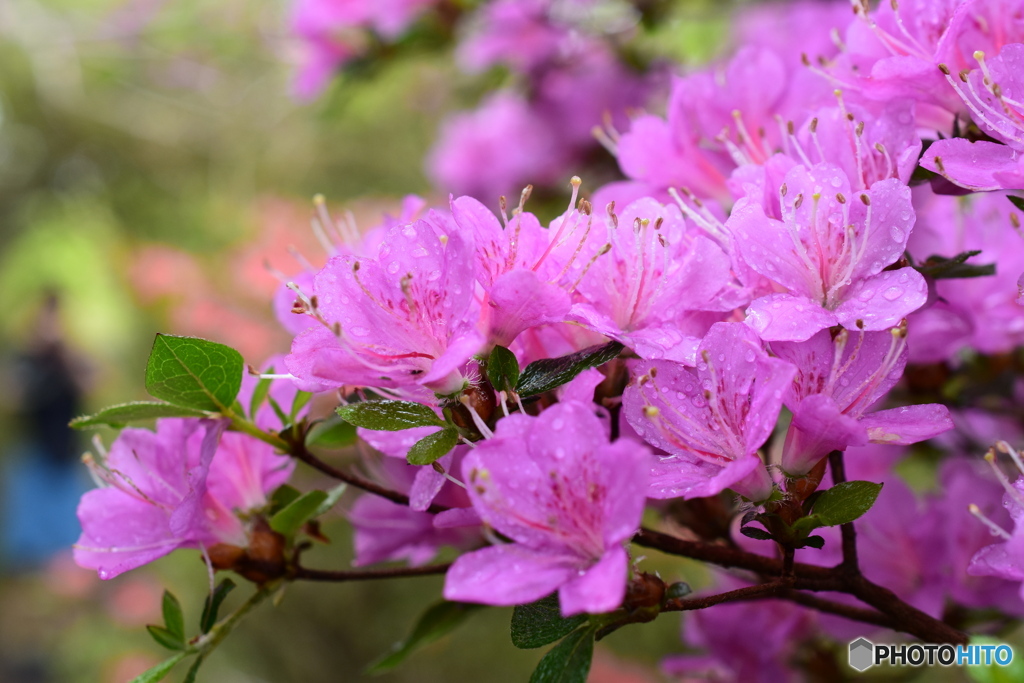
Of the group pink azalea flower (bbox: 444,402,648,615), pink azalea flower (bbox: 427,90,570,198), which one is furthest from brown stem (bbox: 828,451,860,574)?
pink azalea flower (bbox: 427,90,570,198)

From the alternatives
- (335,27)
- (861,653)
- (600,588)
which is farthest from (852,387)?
(335,27)

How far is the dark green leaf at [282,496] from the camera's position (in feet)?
2.41

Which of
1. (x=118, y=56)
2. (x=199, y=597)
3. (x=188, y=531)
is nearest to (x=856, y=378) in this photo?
(x=188, y=531)

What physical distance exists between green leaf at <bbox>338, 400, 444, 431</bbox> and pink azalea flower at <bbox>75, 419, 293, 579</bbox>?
143 mm

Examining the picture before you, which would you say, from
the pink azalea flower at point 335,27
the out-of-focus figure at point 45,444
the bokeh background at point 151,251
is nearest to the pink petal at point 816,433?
the pink azalea flower at point 335,27

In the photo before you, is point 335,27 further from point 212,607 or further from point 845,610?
point 845,610

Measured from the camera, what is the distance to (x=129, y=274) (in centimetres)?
464

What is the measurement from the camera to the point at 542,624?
1.82ft

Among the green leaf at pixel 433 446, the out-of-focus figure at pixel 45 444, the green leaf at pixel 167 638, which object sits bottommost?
the out-of-focus figure at pixel 45 444

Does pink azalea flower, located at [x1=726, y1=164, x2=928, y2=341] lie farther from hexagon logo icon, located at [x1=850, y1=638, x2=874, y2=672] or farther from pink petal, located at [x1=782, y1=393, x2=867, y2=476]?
hexagon logo icon, located at [x1=850, y1=638, x2=874, y2=672]

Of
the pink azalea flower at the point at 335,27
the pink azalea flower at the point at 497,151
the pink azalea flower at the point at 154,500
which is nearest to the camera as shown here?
the pink azalea flower at the point at 154,500

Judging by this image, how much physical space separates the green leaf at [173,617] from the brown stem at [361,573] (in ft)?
0.32

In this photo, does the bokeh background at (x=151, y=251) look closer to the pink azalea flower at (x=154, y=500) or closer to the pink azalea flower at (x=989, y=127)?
the pink azalea flower at (x=154, y=500)

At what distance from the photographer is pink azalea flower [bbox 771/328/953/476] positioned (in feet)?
1.79
